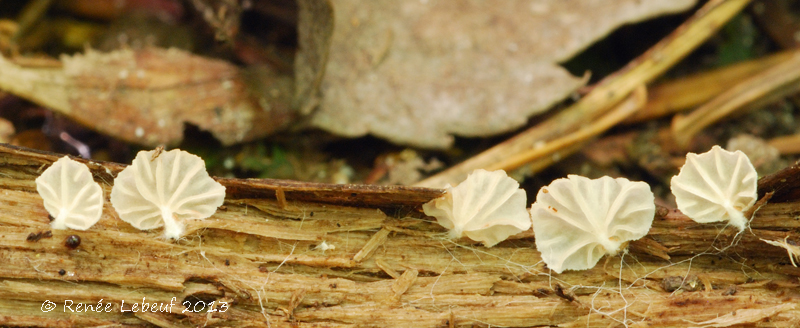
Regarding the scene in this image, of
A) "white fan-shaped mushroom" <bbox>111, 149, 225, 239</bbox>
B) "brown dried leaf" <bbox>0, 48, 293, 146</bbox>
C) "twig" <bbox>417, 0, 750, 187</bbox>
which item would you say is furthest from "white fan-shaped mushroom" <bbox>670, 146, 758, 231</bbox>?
"brown dried leaf" <bbox>0, 48, 293, 146</bbox>

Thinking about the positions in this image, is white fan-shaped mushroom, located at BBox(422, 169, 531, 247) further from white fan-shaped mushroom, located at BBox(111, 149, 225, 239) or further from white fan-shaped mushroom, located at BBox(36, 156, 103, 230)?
white fan-shaped mushroom, located at BBox(36, 156, 103, 230)

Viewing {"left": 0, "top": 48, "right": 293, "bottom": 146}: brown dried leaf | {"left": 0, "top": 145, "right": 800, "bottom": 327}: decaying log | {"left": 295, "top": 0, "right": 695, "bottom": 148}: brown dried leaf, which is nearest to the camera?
{"left": 0, "top": 145, "right": 800, "bottom": 327}: decaying log

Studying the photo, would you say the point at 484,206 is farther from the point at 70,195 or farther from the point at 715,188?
the point at 70,195

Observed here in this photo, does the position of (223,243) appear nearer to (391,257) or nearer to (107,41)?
(391,257)

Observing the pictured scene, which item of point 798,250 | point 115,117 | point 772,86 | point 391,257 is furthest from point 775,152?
point 115,117

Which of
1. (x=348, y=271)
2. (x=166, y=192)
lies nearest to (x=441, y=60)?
(x=348, y=271)

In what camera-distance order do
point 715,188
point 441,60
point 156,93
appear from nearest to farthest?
point 715,188 → point 156,93 → point 441,60
